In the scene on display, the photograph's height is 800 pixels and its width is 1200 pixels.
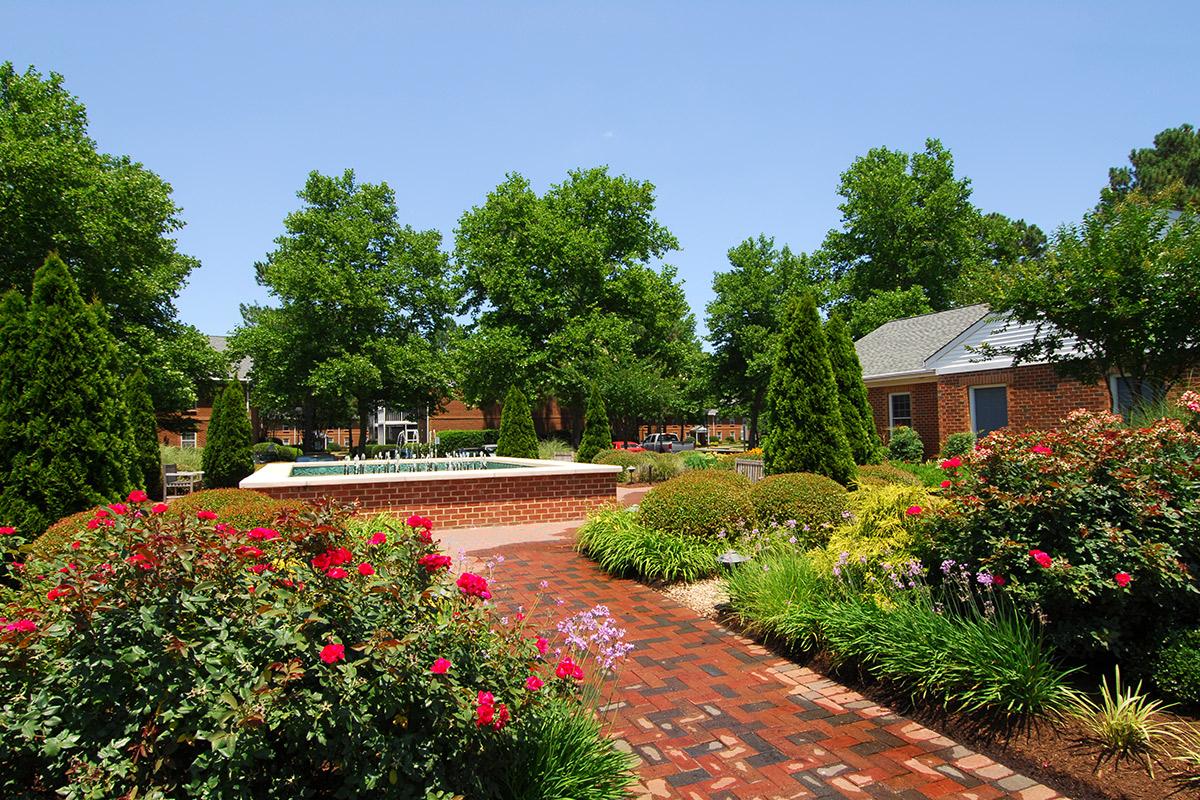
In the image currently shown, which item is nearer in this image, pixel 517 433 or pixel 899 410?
pixel 517 433

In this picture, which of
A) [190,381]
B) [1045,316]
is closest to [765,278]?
[1045,316]

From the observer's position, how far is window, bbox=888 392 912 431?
21.8m

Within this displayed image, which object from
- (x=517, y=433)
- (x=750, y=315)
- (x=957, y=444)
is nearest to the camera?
(x=957, y=444)

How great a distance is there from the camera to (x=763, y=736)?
388cm

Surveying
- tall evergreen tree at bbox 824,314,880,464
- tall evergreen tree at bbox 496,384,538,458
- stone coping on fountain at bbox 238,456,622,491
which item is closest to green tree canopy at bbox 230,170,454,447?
tall evergreen tree at bbox 496,384,538,458

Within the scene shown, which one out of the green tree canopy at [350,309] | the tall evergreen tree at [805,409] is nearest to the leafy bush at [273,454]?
the green tree canopy at [350,309]

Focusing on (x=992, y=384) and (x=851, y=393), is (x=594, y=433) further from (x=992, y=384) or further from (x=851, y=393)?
(x=992, y=384)

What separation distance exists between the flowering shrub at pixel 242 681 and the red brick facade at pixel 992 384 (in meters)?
14.3

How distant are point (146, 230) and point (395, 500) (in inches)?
705

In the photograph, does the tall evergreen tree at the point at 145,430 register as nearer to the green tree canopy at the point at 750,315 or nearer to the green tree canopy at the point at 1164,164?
the green tree canopy at the point at 750,315

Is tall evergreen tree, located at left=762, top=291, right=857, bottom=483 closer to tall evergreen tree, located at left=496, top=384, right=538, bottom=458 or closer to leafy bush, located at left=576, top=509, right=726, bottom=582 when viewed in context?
leafy bush, located at left=576, top=509, right=726, bottom=582

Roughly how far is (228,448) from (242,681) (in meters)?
18.6

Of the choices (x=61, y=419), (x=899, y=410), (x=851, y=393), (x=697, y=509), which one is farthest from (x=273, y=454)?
(x=697, y=509)

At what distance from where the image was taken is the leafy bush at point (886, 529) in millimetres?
5270
